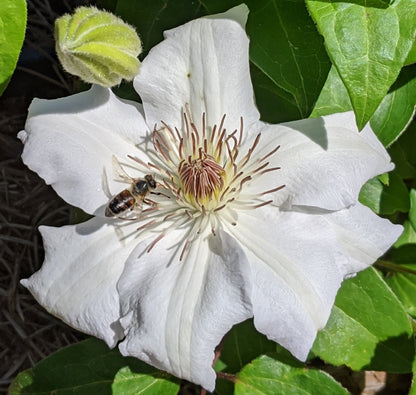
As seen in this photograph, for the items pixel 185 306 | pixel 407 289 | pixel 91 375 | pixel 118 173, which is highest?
pixel 118 173

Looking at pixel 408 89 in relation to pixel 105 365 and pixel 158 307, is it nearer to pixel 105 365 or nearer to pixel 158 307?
pixel 158 307

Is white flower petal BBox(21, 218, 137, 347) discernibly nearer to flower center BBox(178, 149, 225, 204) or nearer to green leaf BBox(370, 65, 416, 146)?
flower center BBox(178, 149, 225, 204)

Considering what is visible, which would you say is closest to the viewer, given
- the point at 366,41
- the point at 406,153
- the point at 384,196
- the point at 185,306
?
the point at 366,41

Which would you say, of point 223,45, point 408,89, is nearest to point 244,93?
point 223,45

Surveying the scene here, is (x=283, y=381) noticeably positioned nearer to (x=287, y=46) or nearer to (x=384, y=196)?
(x=384, y=196)

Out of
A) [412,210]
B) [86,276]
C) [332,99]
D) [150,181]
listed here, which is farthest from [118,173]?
[412,210]

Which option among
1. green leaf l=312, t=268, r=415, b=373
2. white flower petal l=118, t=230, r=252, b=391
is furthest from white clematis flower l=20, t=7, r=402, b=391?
green leaf l=312, t=268, r=415, b=373

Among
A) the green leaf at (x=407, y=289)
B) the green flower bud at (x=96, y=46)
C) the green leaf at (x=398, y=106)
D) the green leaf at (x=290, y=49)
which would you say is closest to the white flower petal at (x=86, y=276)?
the green flower bud at (x=96, y=46)
